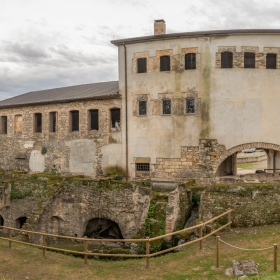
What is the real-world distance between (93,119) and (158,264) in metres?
15.0

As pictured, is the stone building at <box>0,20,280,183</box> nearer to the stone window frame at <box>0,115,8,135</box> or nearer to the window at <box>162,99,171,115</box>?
the window at <box>162,99,171,115</box>

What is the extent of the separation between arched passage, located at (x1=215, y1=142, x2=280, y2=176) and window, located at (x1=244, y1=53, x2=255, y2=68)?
15.4 feet

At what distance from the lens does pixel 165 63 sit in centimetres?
2231

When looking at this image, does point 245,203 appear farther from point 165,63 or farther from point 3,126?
point 3,126

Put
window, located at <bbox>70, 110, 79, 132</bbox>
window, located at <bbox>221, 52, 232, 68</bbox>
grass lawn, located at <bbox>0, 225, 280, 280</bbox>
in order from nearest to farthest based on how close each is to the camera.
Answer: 1. grass lawn, located at <bbox>0, 225, 280, 280</bbox>
2. window, located at <bbox>221, 52, 232, 68</bbox>
3. window, located at <bbox>70, 110, 79, 132</bbox>

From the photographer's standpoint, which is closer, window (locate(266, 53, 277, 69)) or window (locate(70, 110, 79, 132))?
window (locate(266, 53, 277, 69))

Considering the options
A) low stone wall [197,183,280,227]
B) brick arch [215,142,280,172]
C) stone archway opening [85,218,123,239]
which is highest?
brick arch [215,142,280,172]

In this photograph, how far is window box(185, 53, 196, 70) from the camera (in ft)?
Answer: 71.2

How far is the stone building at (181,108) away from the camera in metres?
21.0

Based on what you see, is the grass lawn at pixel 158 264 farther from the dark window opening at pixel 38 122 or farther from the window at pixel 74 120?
the dark window opening at pixel 38 122

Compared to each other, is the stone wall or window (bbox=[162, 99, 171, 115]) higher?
window (bbox=[162, 99, 171, 115])

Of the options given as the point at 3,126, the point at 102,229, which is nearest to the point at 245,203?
the point at 102,229

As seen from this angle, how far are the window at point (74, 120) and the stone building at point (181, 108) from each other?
0.32 meters

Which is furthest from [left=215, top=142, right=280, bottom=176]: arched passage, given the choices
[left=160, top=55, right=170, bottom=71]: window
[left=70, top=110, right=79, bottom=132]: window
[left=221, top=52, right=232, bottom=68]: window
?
[left=70, top=110, right=79, bottom=132]: window
